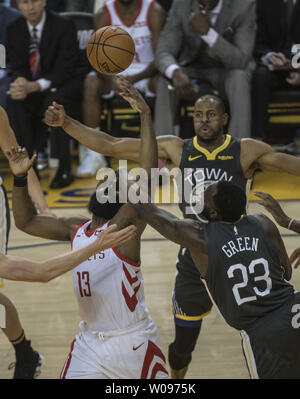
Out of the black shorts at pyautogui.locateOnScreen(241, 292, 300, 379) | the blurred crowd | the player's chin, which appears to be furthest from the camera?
the blurred crowd

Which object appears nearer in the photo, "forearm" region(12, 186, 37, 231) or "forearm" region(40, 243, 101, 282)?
"forearm" region(40, 243, 101, 282)

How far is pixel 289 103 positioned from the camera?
28.7 feet

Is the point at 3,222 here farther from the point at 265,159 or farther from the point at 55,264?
the point at 265,159

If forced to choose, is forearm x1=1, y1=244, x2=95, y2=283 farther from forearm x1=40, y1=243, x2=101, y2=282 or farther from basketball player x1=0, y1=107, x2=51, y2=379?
basketball player x1=0, y1=107, x2=51, y2=379

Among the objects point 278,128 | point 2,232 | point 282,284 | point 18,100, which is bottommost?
point 278,128

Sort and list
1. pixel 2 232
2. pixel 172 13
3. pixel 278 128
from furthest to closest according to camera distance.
A: pixel 278 128, pixel 172 13, pixel 2 232

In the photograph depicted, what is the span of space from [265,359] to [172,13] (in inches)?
→ 238

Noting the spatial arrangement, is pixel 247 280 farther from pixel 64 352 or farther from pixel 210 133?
pixel 64 352

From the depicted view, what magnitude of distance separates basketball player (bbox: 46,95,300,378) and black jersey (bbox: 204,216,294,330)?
0.96 m

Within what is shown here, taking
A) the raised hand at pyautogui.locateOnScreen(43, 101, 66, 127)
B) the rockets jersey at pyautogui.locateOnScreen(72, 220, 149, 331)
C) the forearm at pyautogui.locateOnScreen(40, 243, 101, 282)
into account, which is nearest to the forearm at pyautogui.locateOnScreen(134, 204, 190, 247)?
the rockets jersey at pyautogui.locateOnScreen(72, 220, 149, 331)

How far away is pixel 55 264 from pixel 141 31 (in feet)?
20.2

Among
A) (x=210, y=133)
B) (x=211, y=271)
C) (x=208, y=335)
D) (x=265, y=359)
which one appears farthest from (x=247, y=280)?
(x=208, y=335)

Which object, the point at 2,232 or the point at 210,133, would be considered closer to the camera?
the point at 2,232

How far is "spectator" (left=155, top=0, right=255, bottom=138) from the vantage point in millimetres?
8109
